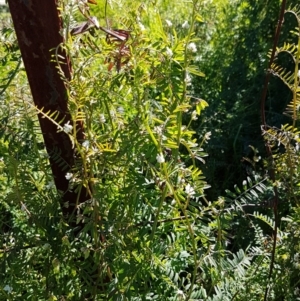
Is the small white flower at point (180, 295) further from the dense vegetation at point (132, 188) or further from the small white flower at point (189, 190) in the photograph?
the small white flower at point (189, 190)

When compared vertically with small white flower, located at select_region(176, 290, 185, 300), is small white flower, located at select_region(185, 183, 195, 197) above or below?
above

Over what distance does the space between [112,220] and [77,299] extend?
0.24 m

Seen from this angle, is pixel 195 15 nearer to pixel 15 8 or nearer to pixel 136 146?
pixel 136 146

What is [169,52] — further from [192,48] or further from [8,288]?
[8,288]

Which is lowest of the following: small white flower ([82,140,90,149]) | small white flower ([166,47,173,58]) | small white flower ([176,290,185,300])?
small white flower ([176,290,185,300])

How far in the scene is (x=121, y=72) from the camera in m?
1.33

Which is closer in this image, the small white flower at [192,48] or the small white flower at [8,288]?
the small white flower at [192,48]

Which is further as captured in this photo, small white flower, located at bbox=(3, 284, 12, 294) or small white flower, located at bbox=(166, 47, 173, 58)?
small white flower, located at bbox=(3, 284, 12, 294)

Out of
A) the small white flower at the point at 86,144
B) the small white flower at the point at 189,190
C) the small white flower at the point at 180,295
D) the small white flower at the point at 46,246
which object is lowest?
the small white flower at the point at 180,295

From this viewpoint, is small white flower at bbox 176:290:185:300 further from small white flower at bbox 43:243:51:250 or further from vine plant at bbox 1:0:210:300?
small white flower at bbox 43:243:51:250

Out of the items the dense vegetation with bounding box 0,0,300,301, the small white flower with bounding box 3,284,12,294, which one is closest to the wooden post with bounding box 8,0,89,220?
the dense vegetation with bounding box 0,0,300,301

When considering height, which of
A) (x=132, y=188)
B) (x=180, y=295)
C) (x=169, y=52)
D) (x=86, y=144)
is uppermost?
(x=169, y=52)

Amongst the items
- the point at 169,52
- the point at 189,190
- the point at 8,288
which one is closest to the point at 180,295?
the point at 189,190

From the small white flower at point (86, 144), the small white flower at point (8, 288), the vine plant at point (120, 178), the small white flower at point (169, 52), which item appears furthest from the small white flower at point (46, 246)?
the small white flower at point (169, 52)
